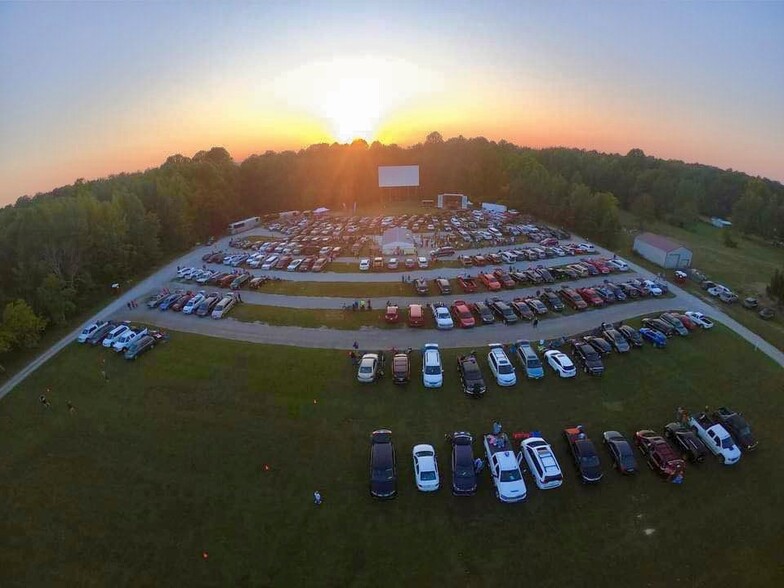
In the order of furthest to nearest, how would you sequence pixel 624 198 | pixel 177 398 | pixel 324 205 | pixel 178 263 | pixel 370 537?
pixel 624 198, pixel 324 205, pixel 178 263, pixel 177 398, pixel 370 537

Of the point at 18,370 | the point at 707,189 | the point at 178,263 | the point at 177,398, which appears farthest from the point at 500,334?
the point at 707,189

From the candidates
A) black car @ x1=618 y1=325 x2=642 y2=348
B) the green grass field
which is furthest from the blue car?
the green grass field

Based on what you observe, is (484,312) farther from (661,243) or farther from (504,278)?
(661,243)

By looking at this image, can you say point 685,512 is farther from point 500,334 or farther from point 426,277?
point 426,277

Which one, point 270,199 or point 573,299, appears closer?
point 573,299

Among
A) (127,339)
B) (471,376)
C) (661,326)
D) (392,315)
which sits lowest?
(127,339)

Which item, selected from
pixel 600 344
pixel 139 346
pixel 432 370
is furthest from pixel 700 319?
pixel 139 346
